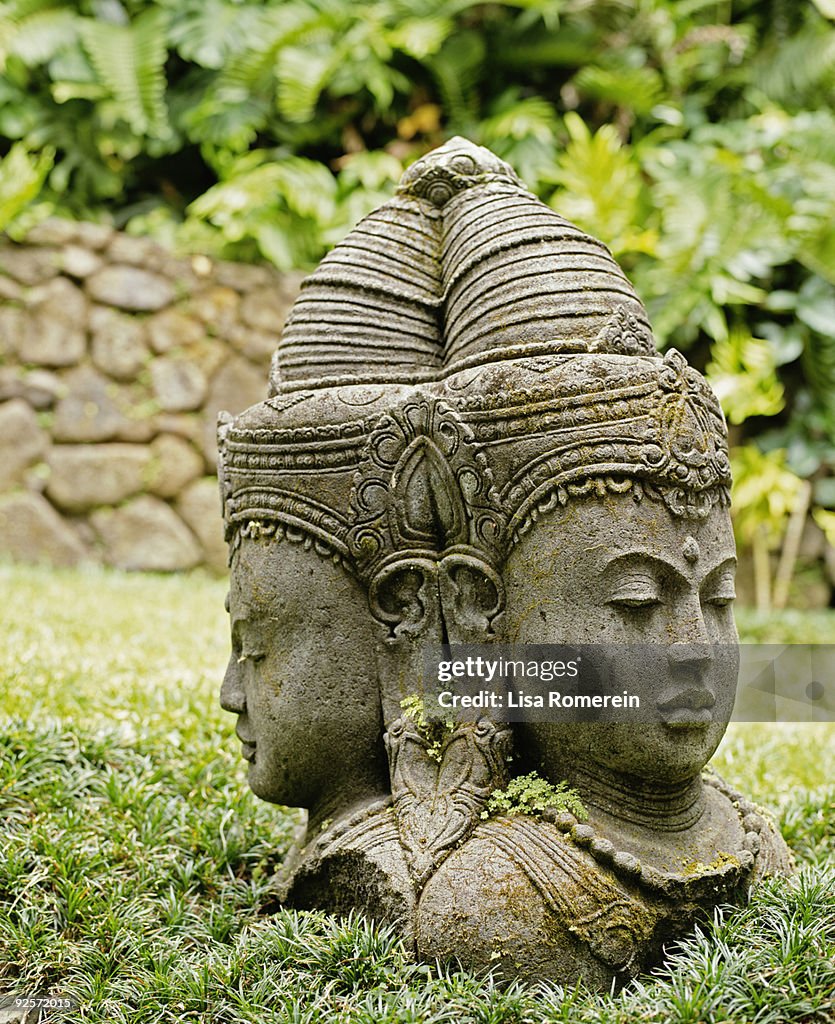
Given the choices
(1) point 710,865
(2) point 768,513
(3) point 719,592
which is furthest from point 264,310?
(1) point 710,865

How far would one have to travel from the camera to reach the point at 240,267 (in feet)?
28.9

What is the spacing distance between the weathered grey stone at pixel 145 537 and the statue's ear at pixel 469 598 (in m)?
5.77

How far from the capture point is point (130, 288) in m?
8.45

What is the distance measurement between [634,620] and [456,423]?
2.26 feet

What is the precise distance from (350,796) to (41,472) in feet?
18.9

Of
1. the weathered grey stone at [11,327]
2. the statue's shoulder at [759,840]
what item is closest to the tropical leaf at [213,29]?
the weathered grey stone at [11,327]

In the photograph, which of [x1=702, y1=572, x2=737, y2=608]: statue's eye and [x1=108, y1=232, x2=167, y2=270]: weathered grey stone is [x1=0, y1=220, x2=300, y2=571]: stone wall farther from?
[x1=702, y1=572, x2=737, y2=608]: statue's eye

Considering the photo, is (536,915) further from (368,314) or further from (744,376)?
(744,376)

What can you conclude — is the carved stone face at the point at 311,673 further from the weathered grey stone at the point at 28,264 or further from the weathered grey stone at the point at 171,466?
the weathered grey stone at the point at 28,264

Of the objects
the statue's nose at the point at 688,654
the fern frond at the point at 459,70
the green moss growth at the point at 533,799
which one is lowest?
the green moss growth at the point at 533,799

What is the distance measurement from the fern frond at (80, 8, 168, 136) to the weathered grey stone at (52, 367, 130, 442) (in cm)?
206

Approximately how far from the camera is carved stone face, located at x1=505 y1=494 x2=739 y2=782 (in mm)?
2748

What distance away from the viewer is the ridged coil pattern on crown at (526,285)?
2.99m

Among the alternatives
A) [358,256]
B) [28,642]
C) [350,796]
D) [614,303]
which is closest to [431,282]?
[358,256]
